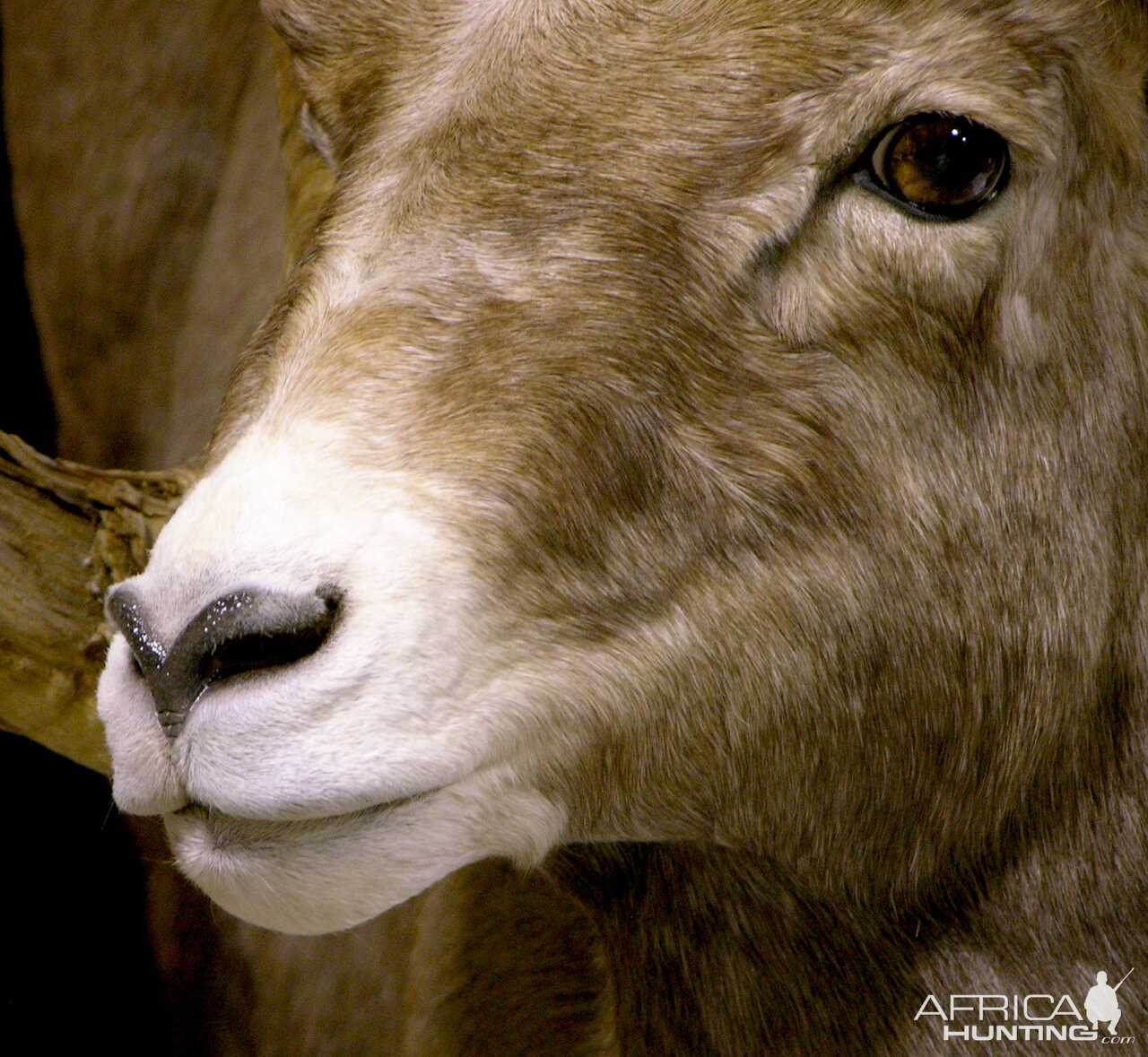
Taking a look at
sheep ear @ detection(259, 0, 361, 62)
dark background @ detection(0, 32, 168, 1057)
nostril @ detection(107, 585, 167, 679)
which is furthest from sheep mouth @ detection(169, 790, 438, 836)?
dark background @ detection(0, 32, 168, 1057)

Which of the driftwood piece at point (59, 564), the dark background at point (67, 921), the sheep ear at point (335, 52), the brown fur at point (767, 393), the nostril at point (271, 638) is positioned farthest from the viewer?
the dark background at point (67, 921)

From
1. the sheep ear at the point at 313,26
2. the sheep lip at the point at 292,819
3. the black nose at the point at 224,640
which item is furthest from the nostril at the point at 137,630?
the sheep ear at the point at 313,26

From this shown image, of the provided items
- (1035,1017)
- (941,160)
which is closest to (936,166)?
(941,160)

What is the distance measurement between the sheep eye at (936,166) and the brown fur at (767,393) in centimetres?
2

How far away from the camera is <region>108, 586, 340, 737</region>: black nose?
1.03m

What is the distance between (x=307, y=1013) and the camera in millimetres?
2197

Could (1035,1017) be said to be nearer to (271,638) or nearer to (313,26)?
(271,638)

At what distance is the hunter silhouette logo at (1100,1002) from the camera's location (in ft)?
4.83

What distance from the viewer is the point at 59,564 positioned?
169cm

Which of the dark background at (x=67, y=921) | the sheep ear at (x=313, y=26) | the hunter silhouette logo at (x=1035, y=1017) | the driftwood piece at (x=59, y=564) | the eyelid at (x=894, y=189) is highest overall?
the sheep ear at (x=313, y=26)

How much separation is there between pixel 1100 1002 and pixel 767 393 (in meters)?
0.73

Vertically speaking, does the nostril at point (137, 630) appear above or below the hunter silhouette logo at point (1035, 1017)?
above

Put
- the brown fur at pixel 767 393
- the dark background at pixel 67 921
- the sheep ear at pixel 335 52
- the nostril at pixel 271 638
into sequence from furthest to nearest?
the dark background at pixel 67 921, the sheep ear at pixel 335 52, the brown fur at pixel 767 393, the nostril at pixel 271 638

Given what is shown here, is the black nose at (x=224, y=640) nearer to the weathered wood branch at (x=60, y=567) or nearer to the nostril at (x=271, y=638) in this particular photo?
the nostril at (x=271, y=638)
